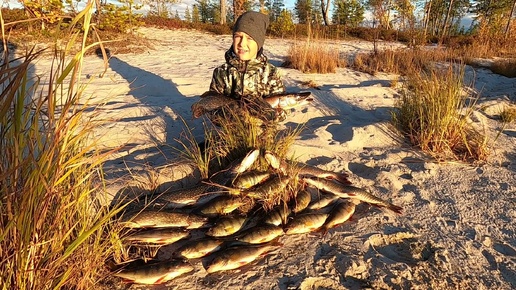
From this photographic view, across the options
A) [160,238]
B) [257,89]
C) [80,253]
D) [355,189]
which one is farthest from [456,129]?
[80,253]

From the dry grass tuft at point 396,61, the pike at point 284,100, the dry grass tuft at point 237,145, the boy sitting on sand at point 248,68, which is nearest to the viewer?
the dry grass tuft at point 237,145

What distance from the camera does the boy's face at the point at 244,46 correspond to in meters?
4.25

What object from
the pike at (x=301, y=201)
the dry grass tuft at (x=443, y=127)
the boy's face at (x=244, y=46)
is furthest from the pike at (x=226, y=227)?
the dry grass tuft at (x=443, y=127)

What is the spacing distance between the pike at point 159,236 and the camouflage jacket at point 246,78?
2342 mm

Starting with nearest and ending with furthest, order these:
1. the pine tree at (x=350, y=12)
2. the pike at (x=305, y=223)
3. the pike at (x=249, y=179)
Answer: the pike at (x=305, y=223)
the pike at (x=249, y=179)
the pine tree at (x=350, y=12)

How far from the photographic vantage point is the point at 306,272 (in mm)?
2338

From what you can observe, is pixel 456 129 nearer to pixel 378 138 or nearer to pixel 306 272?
pixel 378 138

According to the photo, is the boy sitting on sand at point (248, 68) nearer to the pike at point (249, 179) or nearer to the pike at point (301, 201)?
the pike at point (249, 179)

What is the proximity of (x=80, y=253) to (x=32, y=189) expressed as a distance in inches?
22.0

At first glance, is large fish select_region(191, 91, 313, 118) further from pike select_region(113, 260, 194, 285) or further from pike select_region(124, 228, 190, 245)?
pike select_region(113, 260, 194, 285)

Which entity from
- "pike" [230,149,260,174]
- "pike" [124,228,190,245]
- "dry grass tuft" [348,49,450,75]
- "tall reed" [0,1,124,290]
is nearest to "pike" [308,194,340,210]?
"pike" [230,149,260,174]

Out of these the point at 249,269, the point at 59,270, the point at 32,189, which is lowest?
the point at 249,269

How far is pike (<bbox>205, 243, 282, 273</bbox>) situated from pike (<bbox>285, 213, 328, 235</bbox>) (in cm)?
34

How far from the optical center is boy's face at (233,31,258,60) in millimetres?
4246
